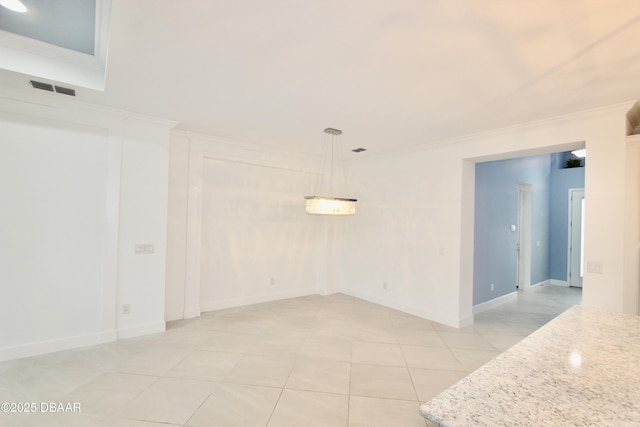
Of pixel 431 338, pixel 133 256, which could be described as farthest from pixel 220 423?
pixel 431 338

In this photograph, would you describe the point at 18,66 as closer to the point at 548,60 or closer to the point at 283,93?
the point at 283,93

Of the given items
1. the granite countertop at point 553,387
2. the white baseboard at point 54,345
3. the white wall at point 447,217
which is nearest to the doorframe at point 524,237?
the white wall at point 447,217

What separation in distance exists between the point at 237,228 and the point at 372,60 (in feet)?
11.3

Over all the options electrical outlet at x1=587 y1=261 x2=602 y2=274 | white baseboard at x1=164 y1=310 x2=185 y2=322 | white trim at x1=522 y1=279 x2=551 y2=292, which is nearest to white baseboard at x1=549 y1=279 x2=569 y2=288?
white trim at x1=522 y1=279 x2=551 y2=292

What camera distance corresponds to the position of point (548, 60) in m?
2.07

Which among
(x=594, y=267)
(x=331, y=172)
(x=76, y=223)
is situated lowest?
(x=594, y=267)

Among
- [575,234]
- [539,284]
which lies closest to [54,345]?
[539,284]

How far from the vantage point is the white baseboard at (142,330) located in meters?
3.46

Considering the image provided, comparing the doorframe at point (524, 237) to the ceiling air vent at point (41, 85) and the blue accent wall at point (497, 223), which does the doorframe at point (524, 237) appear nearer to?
the blue accent wall at point (497, 223)

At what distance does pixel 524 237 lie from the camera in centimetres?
628

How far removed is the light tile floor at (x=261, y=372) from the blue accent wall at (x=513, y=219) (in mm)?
1043

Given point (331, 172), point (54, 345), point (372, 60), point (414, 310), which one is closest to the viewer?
point (372, 60)

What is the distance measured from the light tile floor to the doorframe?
94.8 inches

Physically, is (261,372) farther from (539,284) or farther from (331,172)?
(539,284)
